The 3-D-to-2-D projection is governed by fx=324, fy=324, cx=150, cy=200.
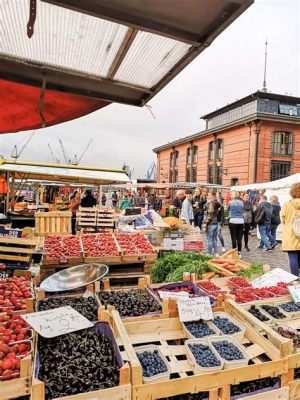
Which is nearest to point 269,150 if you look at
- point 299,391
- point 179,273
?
point 179,273

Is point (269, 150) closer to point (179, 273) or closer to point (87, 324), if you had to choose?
point (179, 273)

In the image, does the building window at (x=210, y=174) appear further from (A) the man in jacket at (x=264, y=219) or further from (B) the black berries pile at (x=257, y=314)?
(B) the black berries pile at (x=257, y=314)

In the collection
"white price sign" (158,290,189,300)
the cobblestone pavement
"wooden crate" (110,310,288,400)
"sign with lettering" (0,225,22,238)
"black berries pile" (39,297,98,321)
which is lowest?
the cobblestone pavement

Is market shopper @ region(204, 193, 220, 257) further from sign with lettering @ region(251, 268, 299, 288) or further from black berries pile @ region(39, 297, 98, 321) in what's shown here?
black berries pile @ region(39, 297, 98, 321)

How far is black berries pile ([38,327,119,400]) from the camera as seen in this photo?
200 cm

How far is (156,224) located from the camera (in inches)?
275

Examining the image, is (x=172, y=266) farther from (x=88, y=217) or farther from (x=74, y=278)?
(x=88, y=217)

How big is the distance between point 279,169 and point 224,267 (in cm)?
2377

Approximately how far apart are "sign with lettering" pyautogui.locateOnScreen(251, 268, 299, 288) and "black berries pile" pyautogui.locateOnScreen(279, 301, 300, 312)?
71 cm

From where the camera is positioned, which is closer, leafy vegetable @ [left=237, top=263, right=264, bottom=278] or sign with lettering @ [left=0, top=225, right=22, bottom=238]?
sign with lettering @ [left=0, top=225, right=22, bottom=238]

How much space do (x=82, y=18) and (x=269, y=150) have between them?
26271 mm

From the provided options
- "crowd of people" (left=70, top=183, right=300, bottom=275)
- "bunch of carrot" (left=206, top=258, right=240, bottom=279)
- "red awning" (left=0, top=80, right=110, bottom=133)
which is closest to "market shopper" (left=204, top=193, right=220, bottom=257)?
"crowd of people" (left=70, top=183, right=300, bottom=275)

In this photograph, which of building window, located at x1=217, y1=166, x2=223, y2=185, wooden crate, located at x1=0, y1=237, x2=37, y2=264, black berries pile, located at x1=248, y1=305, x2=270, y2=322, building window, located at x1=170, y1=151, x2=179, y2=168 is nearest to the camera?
black berries pile, located at x1=248, y1=305, x2=270, y2=322

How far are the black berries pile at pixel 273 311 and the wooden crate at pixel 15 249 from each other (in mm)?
3041
